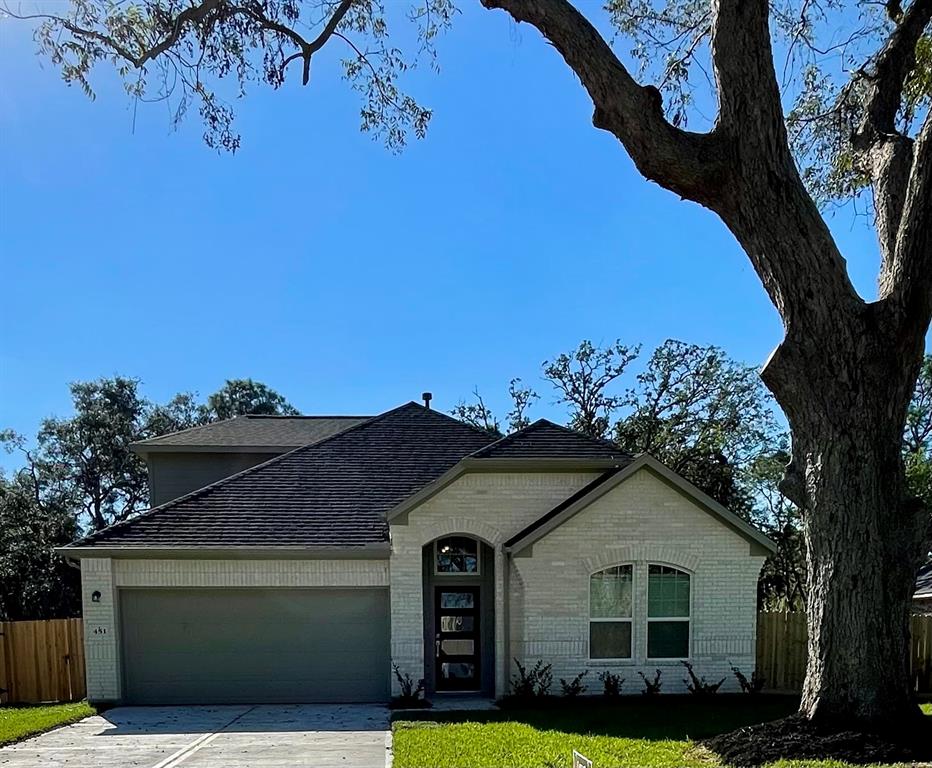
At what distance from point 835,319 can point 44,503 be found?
3265cm

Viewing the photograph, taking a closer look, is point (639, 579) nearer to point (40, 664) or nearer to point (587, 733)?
point (587, 733)

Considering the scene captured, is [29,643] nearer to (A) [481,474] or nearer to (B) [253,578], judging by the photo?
(B) [253,578]

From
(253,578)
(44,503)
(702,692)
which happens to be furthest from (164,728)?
(44,503)

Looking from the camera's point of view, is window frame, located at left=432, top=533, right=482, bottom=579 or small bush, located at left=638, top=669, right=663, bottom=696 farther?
window frame, located at left=432, top=533, right=482, bottom=579

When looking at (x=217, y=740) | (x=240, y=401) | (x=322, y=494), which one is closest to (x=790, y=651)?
(x=322, y=494)

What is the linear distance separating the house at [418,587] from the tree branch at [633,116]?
19.5 feet

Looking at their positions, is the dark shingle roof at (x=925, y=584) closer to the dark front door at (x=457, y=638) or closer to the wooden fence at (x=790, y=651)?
the wooden fence at (x=790, y=651)

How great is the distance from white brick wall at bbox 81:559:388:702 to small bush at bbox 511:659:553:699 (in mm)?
2916

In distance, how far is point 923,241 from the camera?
20.0 ft

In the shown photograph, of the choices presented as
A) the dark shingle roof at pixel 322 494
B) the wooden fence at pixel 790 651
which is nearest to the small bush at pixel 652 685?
the wooden fence at pixel 790 651

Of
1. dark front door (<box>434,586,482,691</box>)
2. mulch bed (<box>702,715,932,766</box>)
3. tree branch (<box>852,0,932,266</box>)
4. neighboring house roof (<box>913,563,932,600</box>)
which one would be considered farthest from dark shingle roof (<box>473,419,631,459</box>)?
neighboring house roof (<box>913,563,932,600</box>)

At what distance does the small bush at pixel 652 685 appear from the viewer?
11164 millimetres

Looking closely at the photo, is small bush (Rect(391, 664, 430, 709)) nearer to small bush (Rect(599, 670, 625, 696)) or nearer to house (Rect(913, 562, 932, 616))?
small bush (Rect(599, 670, 625, 696))

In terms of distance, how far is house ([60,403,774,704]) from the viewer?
1130 cm
